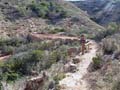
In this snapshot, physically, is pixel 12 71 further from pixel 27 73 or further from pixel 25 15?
pixel 25 15

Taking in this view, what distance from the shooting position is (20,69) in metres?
16.6

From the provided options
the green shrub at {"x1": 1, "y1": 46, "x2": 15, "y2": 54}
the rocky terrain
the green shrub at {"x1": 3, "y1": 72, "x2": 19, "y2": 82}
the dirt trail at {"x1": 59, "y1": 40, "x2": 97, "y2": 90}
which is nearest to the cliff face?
the rocky terrain

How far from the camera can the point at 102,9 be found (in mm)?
60375

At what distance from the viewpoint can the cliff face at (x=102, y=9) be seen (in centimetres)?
5157

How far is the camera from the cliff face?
51569 millimetres

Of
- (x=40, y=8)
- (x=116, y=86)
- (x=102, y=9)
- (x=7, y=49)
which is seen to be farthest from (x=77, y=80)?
(x=102, y=9)

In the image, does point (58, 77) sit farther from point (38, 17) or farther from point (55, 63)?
point (38, 17)

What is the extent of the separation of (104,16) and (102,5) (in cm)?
843

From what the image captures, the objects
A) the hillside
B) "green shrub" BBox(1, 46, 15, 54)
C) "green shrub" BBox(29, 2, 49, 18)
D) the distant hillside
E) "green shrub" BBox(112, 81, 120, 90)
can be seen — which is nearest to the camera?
"green shrub" BBox(112, 81, 120, 90)

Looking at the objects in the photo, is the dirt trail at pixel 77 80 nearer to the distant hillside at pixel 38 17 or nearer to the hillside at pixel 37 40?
the hillside at pixel 37 40

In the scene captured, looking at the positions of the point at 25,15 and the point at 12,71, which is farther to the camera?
the point at 25,15

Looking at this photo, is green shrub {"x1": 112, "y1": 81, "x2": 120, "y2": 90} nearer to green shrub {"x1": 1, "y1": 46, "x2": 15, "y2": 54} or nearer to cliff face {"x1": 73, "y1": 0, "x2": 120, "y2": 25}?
green shrub {"x1": 1, "y1": 46, "x2": 15, "y2": 54}

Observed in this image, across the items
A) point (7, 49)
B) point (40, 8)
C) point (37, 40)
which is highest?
point (7, 49)

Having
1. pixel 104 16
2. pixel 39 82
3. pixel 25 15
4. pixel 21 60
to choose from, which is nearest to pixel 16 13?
pixel 25 15
